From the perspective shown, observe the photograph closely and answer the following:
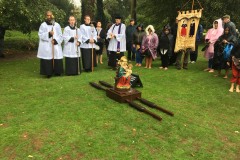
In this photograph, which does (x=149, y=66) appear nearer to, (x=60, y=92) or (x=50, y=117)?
(x=60, y=92)

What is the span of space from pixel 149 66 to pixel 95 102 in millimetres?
5173

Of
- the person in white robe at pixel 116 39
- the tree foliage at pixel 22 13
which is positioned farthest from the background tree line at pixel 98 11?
the person in white robe at pixel 116 39

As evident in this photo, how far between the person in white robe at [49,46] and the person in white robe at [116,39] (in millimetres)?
2255

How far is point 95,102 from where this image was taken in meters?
6.71

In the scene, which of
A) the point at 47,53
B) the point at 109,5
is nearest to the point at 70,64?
the point at 47,53

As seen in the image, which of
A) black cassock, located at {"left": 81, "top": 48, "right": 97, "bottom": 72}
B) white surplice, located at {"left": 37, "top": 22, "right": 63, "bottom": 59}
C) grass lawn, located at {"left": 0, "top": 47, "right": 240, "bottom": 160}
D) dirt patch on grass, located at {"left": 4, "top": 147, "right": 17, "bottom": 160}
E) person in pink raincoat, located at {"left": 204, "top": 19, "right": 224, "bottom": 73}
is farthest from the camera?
person in pink raincoat, located at {"left": 204, "top": 19, "right": 224, "bottom": 73}

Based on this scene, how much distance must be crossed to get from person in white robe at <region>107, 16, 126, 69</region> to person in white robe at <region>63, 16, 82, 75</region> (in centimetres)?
153

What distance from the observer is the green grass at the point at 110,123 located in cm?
464

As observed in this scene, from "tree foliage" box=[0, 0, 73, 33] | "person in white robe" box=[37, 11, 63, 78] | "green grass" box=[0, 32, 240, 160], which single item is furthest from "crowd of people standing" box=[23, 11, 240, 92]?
"tree foliage" box=[0, 0, 73, 33]

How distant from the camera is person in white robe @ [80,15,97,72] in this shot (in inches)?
399

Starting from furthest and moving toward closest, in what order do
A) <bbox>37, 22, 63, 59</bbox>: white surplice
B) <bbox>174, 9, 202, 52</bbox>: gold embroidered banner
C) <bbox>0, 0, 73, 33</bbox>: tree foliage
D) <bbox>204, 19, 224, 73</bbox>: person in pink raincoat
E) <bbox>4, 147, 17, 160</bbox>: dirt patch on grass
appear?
<bbox>174, 9, 202, 52</bbox>: gold embroidered banner → <bbox>0, 0, 73, 33</bbox>: tree foliage → <bbox>204, 19, 224, 73</bbox>: person in pink raincoat → <bbox>37, 22, 63, 59</bbox>: white surplice → <bbox>4, 147, 17, 160</bbox>: dirt patch on grass

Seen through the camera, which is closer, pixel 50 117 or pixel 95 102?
pixel 50 117

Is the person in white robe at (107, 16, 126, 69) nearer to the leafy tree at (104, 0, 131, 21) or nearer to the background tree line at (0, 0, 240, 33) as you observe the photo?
the background tree line at (0, 0, 240, 33)

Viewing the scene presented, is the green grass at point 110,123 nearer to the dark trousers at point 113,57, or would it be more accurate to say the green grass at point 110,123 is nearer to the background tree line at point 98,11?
the dark trousers at point 113,57
